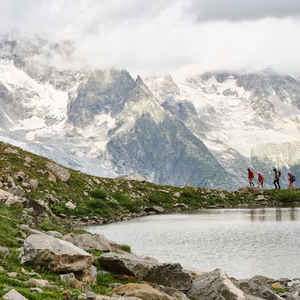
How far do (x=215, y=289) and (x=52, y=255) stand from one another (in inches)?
338

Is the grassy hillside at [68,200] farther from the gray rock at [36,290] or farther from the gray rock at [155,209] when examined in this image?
the gray rock at [155,209]

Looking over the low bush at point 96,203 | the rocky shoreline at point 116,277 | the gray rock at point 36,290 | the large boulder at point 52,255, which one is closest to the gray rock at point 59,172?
the low bush at point 96,203

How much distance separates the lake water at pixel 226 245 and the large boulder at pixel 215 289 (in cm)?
806

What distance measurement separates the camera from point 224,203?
92.2m

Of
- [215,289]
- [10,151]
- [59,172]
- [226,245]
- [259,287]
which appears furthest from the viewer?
[59,172]

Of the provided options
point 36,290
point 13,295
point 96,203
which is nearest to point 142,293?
point 36,290

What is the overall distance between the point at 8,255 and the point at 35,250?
1697mm

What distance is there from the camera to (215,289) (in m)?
17.3

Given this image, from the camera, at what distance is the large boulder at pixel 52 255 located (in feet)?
54.5

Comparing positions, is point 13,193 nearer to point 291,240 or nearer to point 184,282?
point 184,282

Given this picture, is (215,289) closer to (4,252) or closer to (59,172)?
(4,252)

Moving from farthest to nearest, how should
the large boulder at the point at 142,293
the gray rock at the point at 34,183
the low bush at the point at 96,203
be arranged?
the low bush at the point at 96,203, the gray rock at the point at 34,183, the large boulder at the point at 142,293

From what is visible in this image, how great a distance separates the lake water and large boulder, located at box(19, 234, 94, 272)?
13.4 metres

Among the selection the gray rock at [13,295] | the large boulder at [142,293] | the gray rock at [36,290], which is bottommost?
the large boulder at [142,293]
